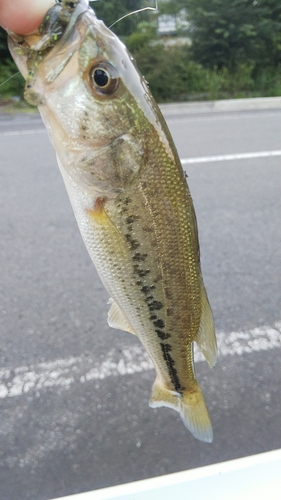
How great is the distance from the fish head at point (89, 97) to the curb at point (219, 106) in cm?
1046

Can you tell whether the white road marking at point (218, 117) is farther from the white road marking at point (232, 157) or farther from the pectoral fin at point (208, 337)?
the pectoral fin at point (208, 337)

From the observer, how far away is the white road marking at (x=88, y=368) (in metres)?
2.49

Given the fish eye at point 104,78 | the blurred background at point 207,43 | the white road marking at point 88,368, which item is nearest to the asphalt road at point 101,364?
the white road marking at point 88,368

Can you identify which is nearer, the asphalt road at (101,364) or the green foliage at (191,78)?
the asphalt road at (101,364)

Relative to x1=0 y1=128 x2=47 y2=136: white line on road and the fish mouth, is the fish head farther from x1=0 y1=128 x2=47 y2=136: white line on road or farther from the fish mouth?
x1=0 y1=128 x2=47 y2=136: white line on road

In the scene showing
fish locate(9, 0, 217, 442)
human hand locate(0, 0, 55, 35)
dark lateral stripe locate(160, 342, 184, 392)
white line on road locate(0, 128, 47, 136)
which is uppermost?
human hand locate(0, 0, 55, 35)

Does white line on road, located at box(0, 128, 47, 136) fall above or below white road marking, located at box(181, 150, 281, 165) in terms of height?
above

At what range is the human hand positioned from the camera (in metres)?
0.92

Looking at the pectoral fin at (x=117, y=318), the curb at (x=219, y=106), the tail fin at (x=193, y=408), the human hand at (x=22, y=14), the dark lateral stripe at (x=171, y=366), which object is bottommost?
the curb at (x=219, y=106)

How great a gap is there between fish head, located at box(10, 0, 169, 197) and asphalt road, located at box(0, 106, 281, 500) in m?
1.60

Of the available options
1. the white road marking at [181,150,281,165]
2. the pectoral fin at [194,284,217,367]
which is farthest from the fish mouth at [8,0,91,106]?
the white road marking at [181,150,281,165]

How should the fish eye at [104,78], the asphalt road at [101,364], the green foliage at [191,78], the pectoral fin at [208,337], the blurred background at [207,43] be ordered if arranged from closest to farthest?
the fish eye at [104,78] < the pectoral fin at [208,337] < the asphalt road at [101,364] < the green foliage at [191,78] < the blurred background at [207,43]

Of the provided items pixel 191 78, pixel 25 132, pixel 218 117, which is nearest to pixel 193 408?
pixel 25 132

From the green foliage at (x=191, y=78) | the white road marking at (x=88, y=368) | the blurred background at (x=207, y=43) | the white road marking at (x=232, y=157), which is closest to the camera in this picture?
the white road marking at (x=88, y=368)
